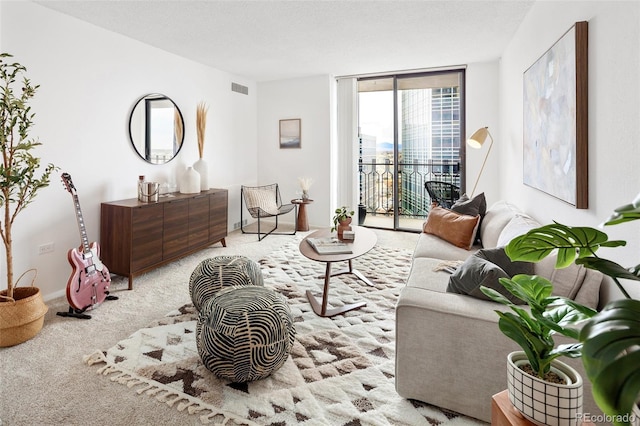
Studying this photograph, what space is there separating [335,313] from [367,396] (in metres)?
0.95

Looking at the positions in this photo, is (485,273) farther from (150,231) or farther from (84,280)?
(150,231)

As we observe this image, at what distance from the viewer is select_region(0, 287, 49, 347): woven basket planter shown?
89.8 inches

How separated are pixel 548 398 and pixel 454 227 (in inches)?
95.7

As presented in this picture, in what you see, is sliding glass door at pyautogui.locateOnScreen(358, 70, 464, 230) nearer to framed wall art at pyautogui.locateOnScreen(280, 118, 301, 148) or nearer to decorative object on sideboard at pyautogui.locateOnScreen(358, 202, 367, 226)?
decorative object on sideboard at pyautogui.locateOnScreen(358, 202, 367, 226)

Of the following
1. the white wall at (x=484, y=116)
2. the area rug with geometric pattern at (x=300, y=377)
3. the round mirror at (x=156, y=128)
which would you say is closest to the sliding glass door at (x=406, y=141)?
the white wall at (x=484, y=116)

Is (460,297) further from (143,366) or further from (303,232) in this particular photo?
(303,232)

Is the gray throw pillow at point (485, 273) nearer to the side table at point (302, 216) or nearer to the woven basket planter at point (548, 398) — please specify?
the woven basket planter at point (548, 398)

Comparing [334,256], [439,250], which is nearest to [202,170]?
[334,256]

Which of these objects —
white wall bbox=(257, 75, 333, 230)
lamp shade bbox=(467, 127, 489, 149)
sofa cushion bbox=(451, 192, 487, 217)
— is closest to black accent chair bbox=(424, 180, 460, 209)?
lamp shade bbox=(467, 127, 489, 149)

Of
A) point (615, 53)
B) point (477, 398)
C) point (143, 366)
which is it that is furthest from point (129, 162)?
point (615, 53)

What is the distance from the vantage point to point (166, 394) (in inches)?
71.6

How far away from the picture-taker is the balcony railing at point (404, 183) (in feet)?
18.9

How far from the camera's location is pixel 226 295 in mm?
2053

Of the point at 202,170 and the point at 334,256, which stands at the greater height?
the point at 202,170
